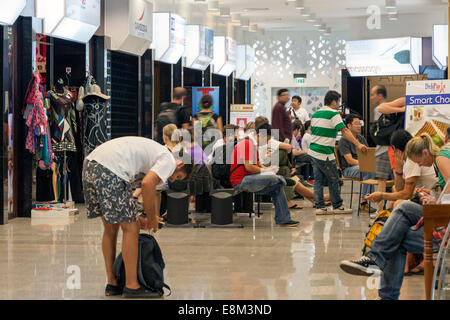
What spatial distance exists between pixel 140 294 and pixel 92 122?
599cm

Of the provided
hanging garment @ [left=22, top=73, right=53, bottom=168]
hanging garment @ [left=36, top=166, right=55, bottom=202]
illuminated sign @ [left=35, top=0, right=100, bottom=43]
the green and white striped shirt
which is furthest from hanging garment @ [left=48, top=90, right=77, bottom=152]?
the green and white striped shirt

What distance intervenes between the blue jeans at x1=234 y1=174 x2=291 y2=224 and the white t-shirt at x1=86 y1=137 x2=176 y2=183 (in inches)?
142

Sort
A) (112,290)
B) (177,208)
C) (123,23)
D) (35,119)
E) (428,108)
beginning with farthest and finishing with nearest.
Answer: (123,23)
(35,119)
(177,208)
(428,108)
(112,290)

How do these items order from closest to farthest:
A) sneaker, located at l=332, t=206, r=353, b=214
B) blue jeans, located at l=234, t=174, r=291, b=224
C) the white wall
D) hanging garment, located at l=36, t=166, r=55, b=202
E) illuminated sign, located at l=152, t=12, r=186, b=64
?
blue jeans, located at l=234, t=174, r=291, b=224 < sneaker, located at l=332, t=206, r=353, b=214 < hanging garment, located at l=36, t=166, r=55, b=202 < illuminated sign, located at l=152, t=12, r=186, b=64 < the white wall

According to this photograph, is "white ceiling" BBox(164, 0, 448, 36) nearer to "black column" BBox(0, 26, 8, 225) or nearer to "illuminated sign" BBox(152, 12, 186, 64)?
"illuminated sign" BBox(152, 12, 186, 64)

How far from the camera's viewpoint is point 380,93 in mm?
8641

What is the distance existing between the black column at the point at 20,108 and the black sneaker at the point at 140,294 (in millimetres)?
4720

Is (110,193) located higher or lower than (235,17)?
lower

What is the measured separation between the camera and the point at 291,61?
2284 cm

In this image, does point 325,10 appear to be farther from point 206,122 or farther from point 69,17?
point 69,17

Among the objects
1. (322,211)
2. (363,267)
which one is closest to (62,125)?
(322,211)

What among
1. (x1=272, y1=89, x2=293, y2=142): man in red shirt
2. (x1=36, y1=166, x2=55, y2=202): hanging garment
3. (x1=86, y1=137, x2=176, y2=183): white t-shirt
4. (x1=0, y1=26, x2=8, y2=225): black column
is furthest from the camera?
(x1=272, y1=89, x2=293, y2=142): man in red shirt

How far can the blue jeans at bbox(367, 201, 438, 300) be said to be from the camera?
A: 15.6ft
